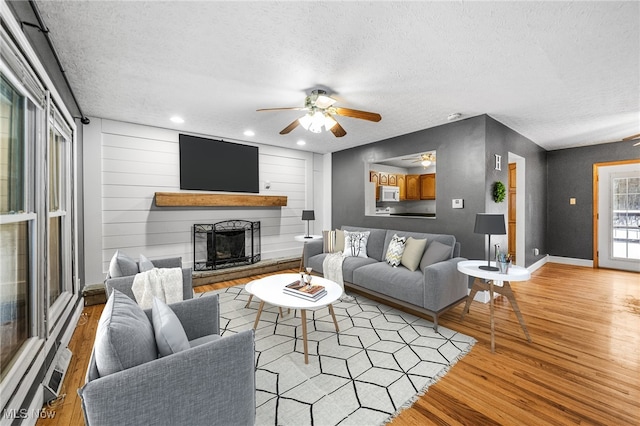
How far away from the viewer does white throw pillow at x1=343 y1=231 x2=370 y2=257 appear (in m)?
4.24

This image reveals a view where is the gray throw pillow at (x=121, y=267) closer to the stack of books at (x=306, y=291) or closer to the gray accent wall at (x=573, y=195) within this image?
the stack of books at (x=306, y=291)

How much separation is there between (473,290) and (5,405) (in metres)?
3.52

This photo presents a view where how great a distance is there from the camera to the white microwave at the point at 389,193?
645 centimetres

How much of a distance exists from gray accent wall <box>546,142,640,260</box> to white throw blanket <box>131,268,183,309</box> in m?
7.23

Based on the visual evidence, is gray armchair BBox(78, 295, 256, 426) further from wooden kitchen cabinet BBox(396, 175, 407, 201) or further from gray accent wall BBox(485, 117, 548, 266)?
wooden kitchen cabinet BBox(396, 175, 407, 201)

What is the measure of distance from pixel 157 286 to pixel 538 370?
3195mm

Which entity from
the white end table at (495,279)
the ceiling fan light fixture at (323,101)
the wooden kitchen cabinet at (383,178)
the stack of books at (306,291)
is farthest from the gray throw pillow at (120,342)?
the wooden kitchen cabinet at (383,178)

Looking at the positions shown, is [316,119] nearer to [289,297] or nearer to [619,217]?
[289,297]

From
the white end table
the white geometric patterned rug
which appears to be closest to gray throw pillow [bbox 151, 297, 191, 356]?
the white geometric patterned rug

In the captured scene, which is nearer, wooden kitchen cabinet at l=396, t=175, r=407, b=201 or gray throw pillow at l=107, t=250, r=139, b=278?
gray throw pillow at l=107, t=250, r=139, b=278

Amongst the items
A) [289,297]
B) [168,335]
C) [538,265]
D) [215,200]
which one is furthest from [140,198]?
[538,265]

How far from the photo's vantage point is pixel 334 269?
3922 mm

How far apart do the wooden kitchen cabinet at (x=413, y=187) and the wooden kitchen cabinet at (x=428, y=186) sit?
10 cm

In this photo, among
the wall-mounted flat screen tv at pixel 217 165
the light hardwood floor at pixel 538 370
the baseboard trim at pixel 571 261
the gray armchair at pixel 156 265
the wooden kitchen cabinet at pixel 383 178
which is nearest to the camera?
the light hardwood floor at pixel 538 370
